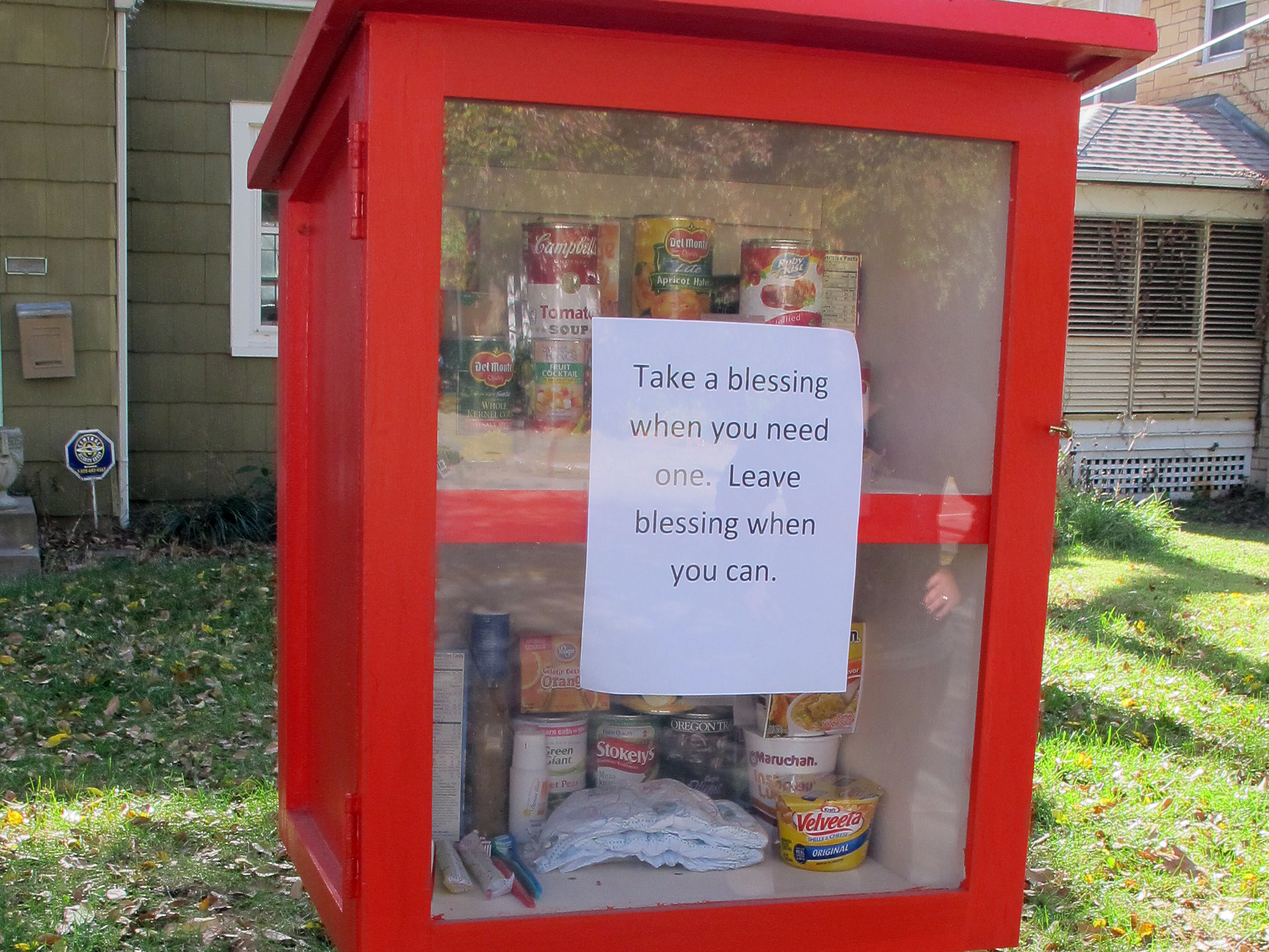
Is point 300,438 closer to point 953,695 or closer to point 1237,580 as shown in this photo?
point 953,695

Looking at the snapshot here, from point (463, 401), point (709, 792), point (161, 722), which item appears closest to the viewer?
point (463, 401)

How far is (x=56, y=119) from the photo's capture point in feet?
22.3

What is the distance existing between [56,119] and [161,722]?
4.34 m

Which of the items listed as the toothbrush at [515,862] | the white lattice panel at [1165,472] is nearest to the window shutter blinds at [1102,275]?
the white lattice panel at [1165,472]

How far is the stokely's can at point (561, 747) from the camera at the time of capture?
6.07 feet

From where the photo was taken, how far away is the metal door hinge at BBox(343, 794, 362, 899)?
1.38m

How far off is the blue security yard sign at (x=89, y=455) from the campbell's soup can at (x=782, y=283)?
6.10m

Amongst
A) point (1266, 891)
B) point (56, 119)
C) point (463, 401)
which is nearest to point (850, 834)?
point (463, 401)

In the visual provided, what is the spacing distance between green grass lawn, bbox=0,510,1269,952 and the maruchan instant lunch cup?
114 centimetres

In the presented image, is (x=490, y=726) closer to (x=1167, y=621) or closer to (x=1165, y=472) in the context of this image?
(x=1167, y=621)

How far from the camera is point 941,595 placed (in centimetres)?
168

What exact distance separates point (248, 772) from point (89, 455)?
12.7 ft

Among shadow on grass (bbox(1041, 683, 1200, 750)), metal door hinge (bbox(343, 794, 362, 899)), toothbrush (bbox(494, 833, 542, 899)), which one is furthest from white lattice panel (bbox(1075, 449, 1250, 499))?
metal door hinge (bbox(343, 794, 362, 899))

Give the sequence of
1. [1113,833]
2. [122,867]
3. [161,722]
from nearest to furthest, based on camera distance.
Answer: [122,867] → [1113,833] → [161,722]
